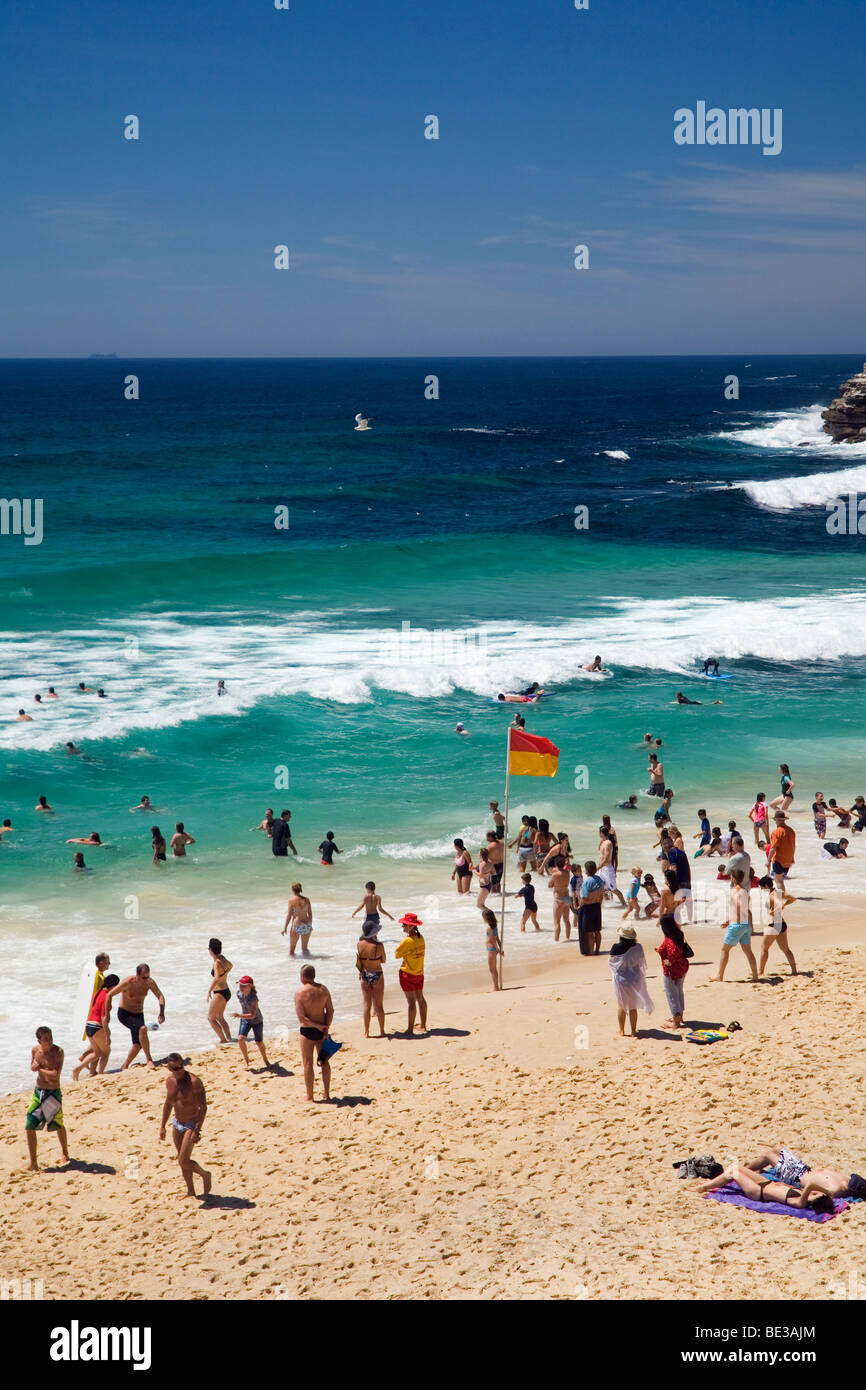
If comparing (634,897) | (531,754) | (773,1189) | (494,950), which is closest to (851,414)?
(634,897)

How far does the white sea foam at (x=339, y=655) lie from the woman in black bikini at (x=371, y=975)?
15.1 meters

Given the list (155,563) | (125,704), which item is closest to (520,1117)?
(125,704)

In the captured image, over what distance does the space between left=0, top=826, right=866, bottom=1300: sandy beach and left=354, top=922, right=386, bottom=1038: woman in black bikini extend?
1.24 feet

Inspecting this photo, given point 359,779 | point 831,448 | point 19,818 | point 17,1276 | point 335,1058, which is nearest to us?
point 17,1276

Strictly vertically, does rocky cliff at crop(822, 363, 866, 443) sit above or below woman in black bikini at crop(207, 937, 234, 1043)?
above

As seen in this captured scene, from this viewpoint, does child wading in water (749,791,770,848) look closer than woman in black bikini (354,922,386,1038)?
No

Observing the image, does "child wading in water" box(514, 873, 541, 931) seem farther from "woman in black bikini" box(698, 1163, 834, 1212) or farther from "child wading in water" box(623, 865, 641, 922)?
"woman in black bikini" box(698, 1163, 834, 1212)

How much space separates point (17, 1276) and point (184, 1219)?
1389 mm

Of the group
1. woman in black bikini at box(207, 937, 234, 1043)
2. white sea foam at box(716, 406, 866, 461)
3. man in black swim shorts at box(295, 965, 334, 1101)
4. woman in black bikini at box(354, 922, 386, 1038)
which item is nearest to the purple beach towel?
man in black swim shorts at box(295, 965, 334, 1101)

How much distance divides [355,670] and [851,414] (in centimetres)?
6591

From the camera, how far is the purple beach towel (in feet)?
30.4

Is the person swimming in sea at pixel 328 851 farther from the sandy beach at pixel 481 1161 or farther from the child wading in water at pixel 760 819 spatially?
the child wading in water at pixel 760 819

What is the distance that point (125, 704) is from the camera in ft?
96.9
